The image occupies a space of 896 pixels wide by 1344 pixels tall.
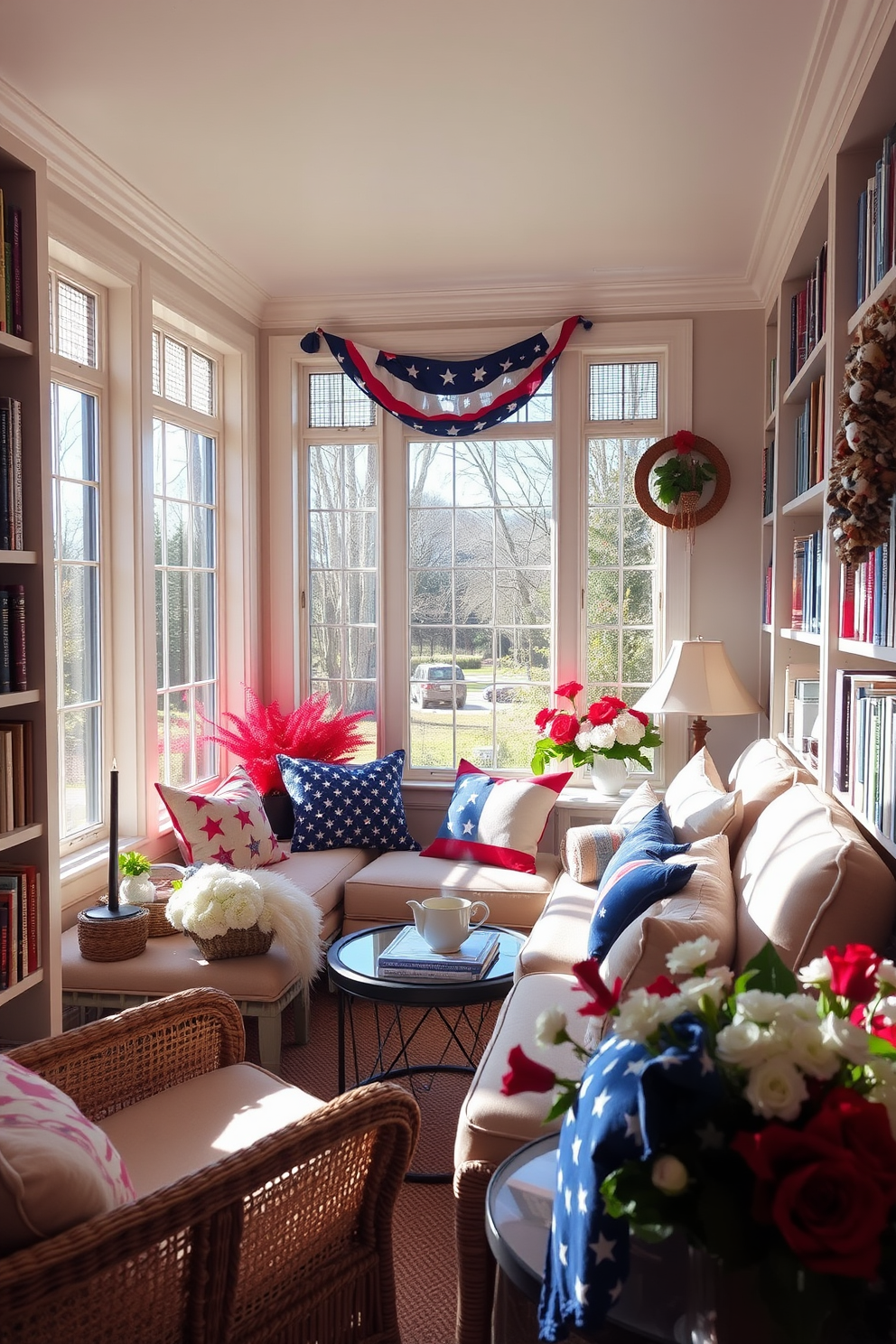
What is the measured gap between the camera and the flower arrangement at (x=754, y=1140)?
90 centimetres

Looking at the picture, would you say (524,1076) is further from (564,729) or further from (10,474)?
(564,729)

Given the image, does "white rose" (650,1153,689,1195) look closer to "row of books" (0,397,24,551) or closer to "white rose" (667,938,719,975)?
"white rose" (667,938,719,975)

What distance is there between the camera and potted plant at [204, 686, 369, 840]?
4348 millimetres

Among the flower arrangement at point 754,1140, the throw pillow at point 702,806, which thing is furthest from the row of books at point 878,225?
the flower arrangement at point 754,1140

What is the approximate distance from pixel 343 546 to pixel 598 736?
61.2 inches

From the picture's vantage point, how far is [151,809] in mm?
3826

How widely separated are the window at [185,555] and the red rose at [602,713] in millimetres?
1642

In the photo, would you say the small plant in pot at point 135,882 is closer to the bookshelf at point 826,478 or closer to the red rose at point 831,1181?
the bookshelf at point 826,478

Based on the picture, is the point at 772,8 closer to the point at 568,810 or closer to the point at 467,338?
the point at 467,338

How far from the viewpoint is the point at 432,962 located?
263 centimetres

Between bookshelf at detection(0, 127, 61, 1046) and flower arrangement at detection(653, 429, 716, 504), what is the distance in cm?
273

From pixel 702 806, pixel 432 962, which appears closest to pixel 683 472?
pixel 702 806

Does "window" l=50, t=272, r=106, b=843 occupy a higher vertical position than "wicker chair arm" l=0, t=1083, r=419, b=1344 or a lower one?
higher

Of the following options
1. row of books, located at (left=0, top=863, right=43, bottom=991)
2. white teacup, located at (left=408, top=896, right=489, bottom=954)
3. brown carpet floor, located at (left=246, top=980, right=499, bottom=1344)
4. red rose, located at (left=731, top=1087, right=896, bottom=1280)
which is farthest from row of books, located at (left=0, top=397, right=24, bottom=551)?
red rose, located at (left=731, top=1087, right=896, bottom=1280)
